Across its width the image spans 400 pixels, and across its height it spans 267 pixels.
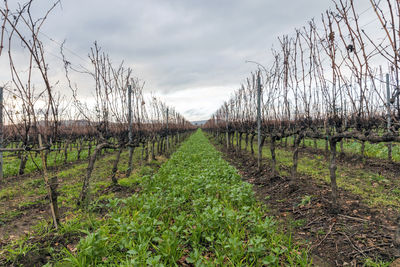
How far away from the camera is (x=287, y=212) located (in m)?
4.52

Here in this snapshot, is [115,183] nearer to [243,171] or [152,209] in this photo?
[152,209]

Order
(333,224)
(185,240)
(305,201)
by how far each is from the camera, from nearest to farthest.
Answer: (185,240), (333,224), (305,201)

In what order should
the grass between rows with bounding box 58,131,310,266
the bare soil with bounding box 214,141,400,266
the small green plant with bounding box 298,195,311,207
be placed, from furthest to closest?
the small green plant with bounding box 298,195,311,207
the bare soil with bounding box 214,141,400,266
the grass between rows with bounding box 58,131,310,266

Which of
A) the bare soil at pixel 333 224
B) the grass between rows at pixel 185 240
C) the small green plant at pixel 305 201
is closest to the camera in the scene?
the grass between rows at pixel 185 240

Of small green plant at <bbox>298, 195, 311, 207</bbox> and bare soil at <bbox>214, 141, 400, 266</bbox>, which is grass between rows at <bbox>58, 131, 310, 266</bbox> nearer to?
bare soil at <bbox>214, 141, 400, 266</bbox>

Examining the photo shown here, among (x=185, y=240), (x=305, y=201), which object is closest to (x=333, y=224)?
(x=305, y=201)

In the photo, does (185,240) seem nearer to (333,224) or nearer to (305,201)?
(333,224)

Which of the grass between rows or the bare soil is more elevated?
the grass between rows

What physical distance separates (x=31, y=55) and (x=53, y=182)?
6.85 feet

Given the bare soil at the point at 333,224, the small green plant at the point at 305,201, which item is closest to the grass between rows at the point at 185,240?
the bare soil at the point at 333,224

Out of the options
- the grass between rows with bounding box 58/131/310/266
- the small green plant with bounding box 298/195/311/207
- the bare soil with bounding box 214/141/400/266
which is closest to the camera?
the grass between rows with bounding box 58/131/310/266

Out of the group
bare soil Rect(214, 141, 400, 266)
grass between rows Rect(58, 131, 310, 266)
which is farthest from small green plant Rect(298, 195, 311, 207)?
grass between rows Rect(58, 131, 310, 266)

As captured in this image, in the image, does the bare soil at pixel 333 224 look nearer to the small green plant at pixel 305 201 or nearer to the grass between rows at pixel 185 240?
the small green plant at pixel 305 201

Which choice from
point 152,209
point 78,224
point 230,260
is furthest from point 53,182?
point 230,260
